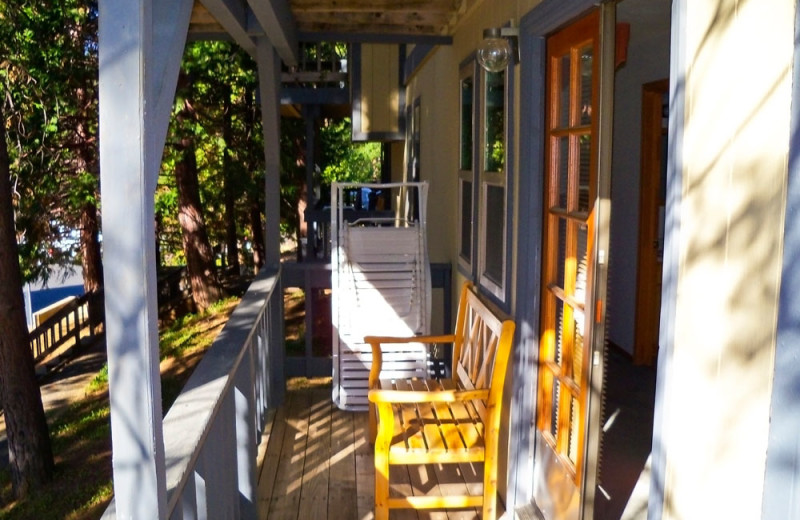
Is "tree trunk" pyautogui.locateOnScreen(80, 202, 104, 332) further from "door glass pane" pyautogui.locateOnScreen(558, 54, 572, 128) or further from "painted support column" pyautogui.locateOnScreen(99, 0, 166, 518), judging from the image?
"painted support column" pyautogui.locateOnScreen(99, 0, 166, 518)

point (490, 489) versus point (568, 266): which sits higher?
point (568, 266)

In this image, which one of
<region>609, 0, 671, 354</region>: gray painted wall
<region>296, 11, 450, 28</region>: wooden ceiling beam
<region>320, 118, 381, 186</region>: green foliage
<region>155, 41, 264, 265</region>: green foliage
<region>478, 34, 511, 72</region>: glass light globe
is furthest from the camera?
<region>320, 118, 381, 186</region>: green foliage

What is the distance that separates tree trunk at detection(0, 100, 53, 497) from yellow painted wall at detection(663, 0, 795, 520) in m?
6.85

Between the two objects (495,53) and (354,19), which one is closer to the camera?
(495,53)

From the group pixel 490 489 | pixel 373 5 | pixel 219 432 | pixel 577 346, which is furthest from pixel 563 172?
pixel 373 5

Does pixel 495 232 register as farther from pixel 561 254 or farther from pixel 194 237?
pixel 194 237

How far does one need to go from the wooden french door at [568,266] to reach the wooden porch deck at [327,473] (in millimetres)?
771

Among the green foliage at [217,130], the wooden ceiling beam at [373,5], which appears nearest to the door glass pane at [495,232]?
the wooden ceiling beam at [373,5]

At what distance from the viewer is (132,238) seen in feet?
5.74

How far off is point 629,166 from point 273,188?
103 inches

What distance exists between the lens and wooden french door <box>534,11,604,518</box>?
2.83 meters

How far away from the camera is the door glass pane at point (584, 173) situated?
2.91 metres

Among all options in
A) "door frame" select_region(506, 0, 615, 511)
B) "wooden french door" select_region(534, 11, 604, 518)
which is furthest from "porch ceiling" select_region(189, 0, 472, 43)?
"wooden french door" select_region(534, 11, 604, 518)

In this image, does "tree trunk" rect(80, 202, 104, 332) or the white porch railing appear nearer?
the white porch railing
